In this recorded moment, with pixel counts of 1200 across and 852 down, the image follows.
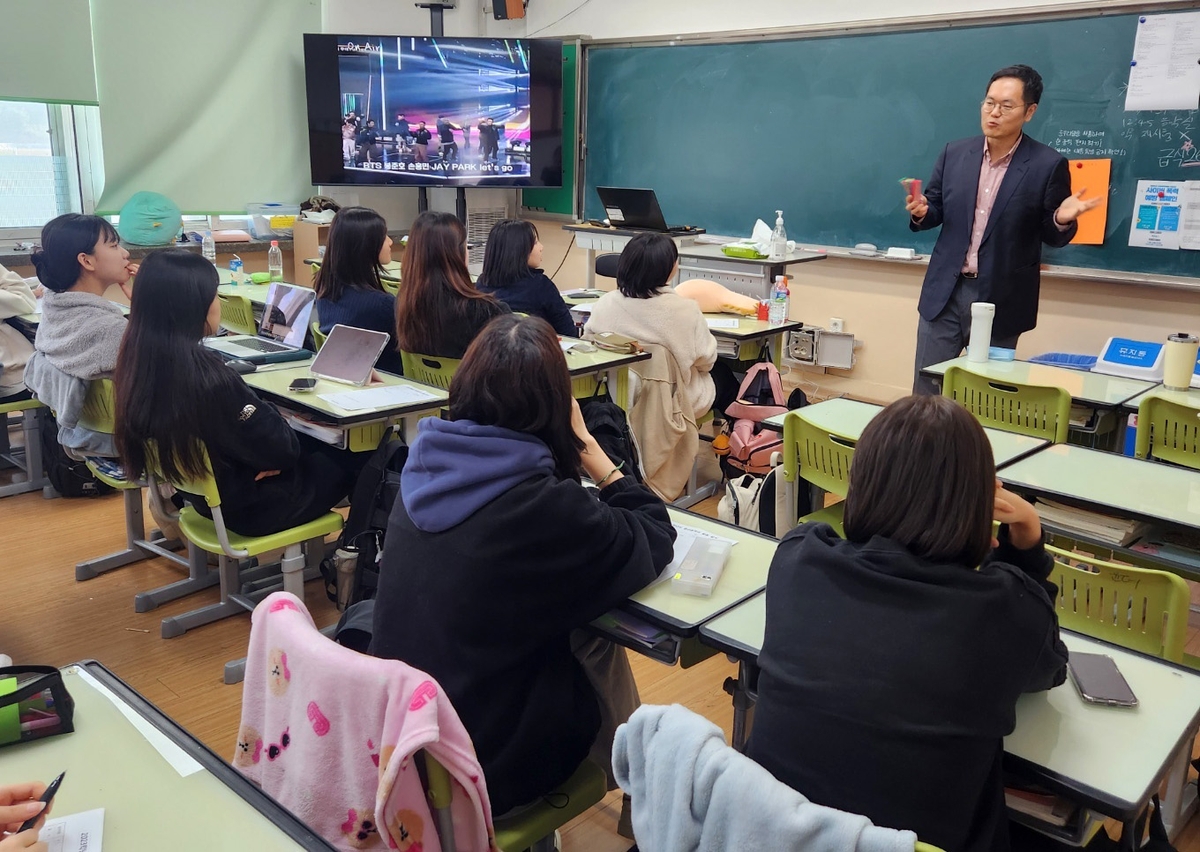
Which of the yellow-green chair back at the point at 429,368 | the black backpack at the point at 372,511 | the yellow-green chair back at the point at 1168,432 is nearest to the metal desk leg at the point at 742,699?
the black backpack at the point at 372,511

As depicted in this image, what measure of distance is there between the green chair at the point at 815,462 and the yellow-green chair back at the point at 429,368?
133cm

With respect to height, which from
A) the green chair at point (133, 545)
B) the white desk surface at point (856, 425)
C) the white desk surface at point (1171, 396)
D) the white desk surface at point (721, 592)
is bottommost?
the green chair at point (133, 545)

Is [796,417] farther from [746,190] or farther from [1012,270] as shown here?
[746,190]

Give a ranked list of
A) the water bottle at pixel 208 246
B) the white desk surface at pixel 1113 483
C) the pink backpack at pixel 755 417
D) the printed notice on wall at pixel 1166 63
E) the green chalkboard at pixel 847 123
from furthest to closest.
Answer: the water bottle at pixel 208 246, the green chalkboard at pixel 847 123, the printed notice on wall at pixel 1166 63, the pink backpack at pixel 755 417, the white desk surface at pixel 1113 483

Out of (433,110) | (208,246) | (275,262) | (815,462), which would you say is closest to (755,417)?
(815,462)

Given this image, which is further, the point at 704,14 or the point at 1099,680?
the point at 704,14

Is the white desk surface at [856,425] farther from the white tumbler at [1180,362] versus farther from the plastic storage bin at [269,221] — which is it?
the plastic storage bin at [269,221]

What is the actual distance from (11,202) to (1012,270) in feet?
18.5

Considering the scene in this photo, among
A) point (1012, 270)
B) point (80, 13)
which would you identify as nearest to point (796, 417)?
point (1012, 270)

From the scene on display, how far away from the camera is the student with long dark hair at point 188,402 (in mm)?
2584

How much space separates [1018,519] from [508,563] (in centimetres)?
80

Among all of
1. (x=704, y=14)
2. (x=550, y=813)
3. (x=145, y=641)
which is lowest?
(x=145, y=641)

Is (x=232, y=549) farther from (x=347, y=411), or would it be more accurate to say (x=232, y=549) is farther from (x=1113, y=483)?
(x=1113, y=483)

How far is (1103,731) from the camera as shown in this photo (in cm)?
140
